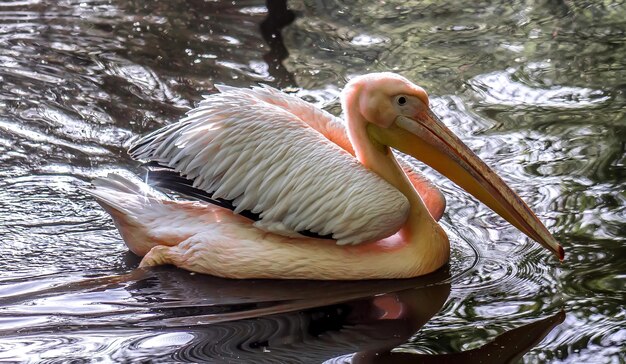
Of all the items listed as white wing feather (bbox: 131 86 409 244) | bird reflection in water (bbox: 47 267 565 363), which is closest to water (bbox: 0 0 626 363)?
bird reflection in water (bbox: 47 267 565 363)

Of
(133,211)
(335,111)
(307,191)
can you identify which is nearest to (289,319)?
(307,191)

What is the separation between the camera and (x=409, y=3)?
734cm


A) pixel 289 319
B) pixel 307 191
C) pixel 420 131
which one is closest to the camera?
pixel 289 319

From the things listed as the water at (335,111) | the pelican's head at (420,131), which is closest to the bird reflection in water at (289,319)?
the water at (335,111)

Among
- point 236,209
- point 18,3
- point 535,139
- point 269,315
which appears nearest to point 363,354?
point 269,315

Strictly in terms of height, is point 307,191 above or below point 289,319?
above

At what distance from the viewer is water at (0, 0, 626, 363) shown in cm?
341

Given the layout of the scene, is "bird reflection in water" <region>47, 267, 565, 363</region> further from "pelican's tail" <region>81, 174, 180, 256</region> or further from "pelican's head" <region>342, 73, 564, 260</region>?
"pelican's head" <region>342, 73, 564, 260</region>

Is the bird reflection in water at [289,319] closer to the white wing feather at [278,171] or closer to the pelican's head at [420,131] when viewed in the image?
the white wing feather at [278,171]

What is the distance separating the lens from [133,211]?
4109 millimetres

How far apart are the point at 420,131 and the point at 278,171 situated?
56 centimetres

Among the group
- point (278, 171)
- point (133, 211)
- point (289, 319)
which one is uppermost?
point (278, 171)

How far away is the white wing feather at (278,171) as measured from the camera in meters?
3.86

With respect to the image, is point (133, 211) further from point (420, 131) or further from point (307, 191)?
point (420, 131)
